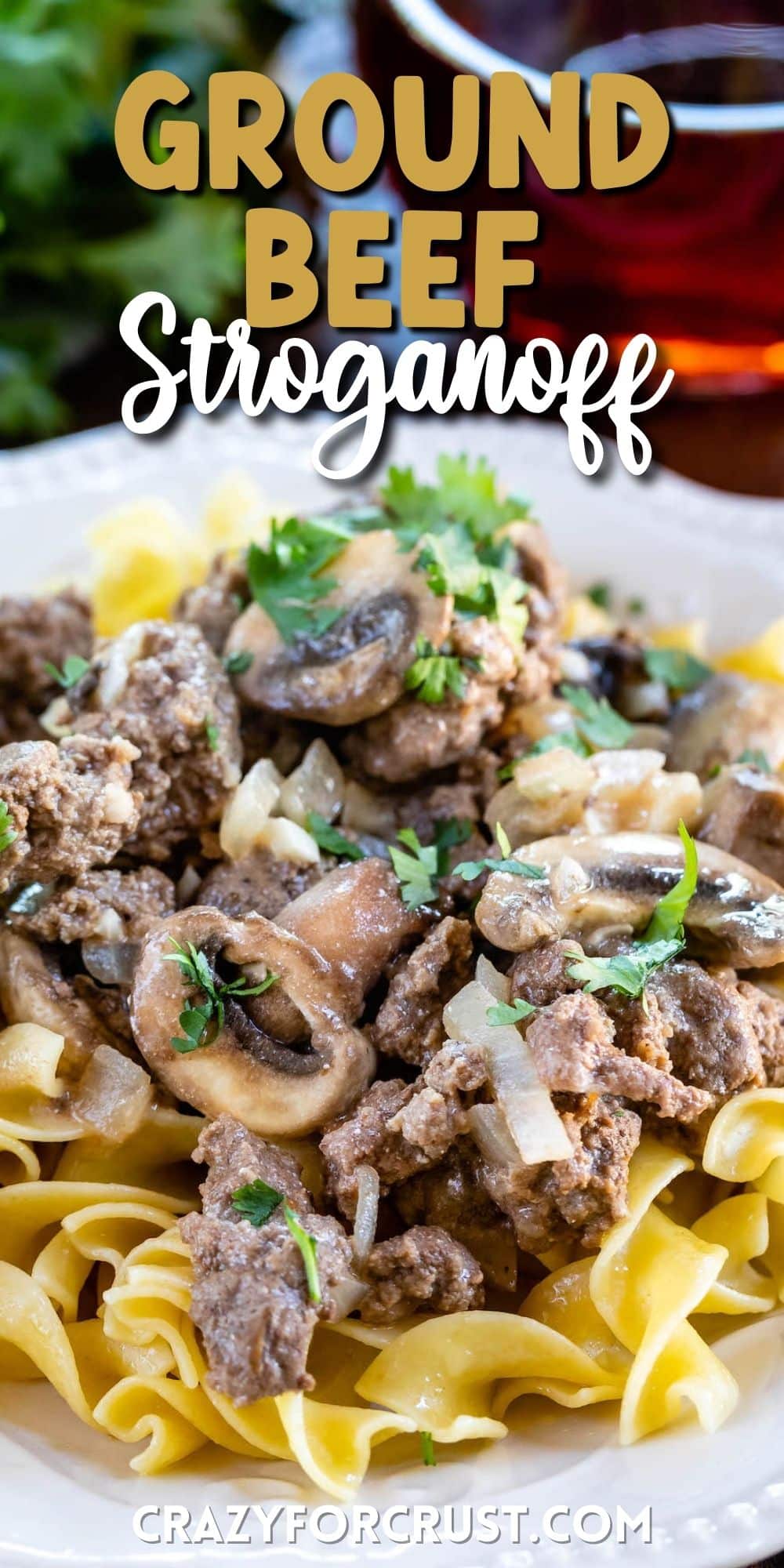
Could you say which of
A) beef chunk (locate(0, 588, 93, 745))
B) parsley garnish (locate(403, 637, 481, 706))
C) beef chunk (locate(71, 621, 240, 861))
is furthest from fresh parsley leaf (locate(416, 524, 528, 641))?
beef chunk (locate(0, 588, 93, 745))

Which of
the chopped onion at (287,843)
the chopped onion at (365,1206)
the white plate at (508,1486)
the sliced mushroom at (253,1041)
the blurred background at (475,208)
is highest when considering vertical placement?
the blurred background at (475,208)

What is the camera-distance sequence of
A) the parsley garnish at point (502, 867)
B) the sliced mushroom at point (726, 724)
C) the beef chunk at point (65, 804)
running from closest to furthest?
1. the beef chunk at point (65, 804)
2. the parsley garnish at point (502, 867)
3. the sliced mushroom at point (726, 724)

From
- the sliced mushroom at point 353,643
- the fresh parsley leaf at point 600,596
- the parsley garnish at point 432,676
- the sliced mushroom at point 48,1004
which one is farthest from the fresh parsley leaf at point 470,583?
the fresh parsley leaf at point 600,596

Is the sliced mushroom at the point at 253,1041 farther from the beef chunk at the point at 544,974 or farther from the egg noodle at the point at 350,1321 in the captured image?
the beef chunk at the point at 544,974

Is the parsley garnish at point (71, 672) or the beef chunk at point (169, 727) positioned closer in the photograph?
the beef chunk at point (169, 727)

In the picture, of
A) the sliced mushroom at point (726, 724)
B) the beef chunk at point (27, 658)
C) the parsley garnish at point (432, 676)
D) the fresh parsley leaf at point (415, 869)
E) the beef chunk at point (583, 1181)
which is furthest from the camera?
the beef chunk at point (27, 658)

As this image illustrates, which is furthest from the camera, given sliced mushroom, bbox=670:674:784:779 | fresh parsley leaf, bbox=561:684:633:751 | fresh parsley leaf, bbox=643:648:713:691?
fresh parsley leaf, bbox=643:648:713:691

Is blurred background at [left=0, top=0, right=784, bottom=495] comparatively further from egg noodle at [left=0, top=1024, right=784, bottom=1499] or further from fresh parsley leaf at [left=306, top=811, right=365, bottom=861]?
egg noodle at [left=0, top=1024, right=784, bottom=1499]
